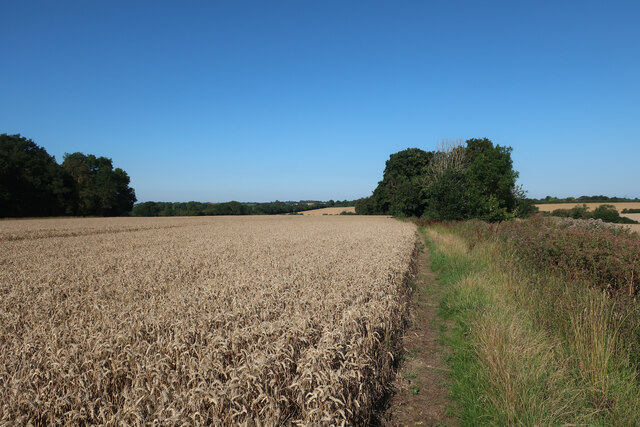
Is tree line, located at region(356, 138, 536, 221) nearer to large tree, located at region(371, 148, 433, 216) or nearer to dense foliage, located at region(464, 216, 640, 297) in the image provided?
large tree, located at region(371, 148, 433, 216)

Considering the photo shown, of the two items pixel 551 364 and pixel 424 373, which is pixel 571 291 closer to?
pixel 551 364

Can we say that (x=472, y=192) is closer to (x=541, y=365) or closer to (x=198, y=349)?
(x=541, y=365)

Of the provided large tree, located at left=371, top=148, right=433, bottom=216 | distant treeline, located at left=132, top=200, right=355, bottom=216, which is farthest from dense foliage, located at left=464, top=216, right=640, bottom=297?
distant treeline, located at left=132, top=200, right=355, bottom=216

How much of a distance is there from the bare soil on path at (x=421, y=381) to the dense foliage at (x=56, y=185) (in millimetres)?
59659

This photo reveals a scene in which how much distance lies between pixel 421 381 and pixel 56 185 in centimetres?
6646

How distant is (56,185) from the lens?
51.2 meters

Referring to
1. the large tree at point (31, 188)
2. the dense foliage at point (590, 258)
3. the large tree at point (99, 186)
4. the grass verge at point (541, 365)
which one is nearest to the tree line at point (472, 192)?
the dense foliage at point (590, 258)

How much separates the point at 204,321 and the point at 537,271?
9.44 m

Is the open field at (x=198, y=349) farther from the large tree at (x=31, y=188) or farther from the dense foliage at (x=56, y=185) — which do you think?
the dense foliage at (x=56, y=185)

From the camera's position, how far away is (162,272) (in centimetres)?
858

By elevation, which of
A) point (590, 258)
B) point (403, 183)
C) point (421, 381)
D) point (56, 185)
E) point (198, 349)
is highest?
point (56, 185)

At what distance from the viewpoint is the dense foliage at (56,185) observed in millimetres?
45188

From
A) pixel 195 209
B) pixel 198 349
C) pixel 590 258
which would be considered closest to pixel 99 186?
A: pixel 195 209

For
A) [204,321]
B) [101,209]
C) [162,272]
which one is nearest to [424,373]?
[204,321]
